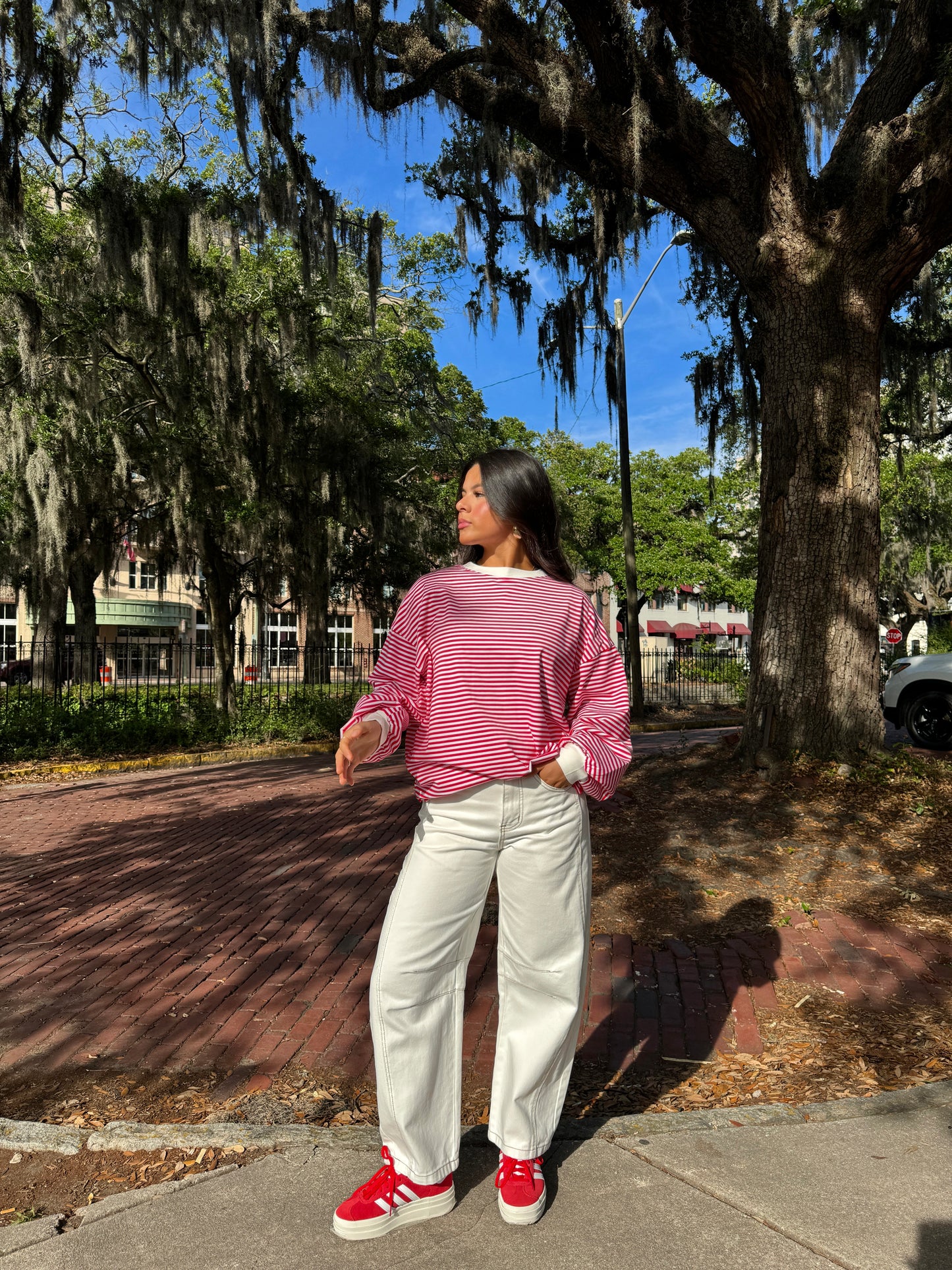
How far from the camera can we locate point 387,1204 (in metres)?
2.17

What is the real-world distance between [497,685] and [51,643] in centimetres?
1349

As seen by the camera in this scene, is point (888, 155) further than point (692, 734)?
No

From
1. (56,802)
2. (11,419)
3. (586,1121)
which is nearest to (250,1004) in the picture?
(586,1121)

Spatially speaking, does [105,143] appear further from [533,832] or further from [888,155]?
[533,832]

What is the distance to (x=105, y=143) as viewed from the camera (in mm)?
13961

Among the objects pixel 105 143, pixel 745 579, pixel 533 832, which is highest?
pixel 105 143

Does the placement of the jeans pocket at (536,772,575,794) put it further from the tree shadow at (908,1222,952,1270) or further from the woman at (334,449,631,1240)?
the tree shadow at (908,1222,952,1270)

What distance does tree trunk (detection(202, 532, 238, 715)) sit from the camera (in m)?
15.2

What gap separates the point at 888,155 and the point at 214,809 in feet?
25.4

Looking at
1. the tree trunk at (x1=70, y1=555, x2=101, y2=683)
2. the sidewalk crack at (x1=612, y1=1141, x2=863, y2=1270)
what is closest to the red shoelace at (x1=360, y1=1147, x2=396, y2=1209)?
the sidewalk crack at (x1=612, y1=1141, x2=863, y2=1270)

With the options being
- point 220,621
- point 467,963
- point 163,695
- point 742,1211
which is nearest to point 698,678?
point 220,621

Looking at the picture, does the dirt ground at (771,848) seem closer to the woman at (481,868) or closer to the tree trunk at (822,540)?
the tree trunk at (822,540)

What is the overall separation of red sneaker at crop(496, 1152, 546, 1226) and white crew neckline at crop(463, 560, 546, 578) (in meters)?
1.45

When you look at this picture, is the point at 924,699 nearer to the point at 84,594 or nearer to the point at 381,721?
the point at 381,721
